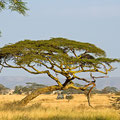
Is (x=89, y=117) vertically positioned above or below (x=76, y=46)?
below

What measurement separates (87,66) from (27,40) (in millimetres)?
5504

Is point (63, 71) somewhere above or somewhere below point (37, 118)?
above

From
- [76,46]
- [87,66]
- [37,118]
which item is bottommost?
[37,118]

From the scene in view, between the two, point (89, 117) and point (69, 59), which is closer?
point (89, 117)

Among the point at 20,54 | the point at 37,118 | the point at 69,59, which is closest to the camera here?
the point at 37,118

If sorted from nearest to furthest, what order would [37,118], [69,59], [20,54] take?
[37,118] < [69,59] < [20,54]

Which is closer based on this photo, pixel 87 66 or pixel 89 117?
pixel 89 117

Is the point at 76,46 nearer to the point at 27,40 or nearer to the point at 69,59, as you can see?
the point at 69,59

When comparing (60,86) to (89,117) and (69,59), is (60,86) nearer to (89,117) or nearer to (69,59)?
(69,59)

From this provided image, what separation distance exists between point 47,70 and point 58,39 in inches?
110

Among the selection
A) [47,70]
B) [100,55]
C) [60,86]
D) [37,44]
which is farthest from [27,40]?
[100,55]

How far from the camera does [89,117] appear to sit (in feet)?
42.9

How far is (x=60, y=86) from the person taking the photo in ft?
76.2

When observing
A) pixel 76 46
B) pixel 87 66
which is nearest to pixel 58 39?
pixel 76 46
